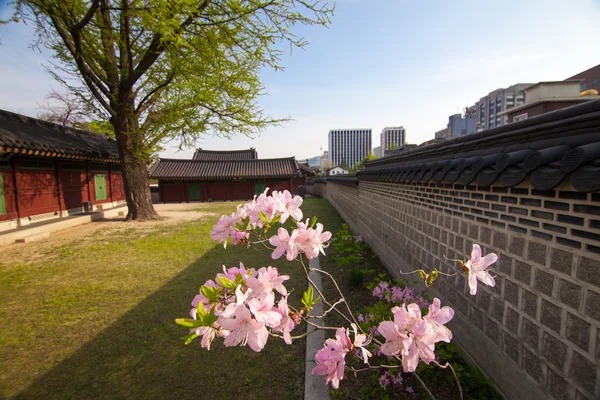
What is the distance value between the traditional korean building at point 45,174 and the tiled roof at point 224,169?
26.9 feet

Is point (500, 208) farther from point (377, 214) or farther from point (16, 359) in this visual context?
point (16, 359)

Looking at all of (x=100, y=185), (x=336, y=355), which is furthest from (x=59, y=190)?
(x=336, y=355)

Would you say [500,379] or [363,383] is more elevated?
[500,379]

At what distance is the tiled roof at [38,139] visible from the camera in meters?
8.90

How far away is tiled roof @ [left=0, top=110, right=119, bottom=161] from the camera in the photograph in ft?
29.2

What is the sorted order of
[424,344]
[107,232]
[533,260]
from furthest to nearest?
[107,232] < [533,260] < [424,344]

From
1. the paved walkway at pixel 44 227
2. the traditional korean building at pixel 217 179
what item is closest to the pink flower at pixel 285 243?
the paved walkway at pixel 44 227

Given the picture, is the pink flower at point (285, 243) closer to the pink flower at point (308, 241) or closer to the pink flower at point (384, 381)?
the pink flower at point (308, 241)

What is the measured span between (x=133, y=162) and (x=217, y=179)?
42.0 feet

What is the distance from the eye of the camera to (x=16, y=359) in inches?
122

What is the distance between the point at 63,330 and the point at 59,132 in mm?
14412

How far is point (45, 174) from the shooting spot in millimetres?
11352

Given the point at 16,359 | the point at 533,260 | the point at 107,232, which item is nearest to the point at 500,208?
the point at 533,260

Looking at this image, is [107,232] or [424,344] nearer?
[424,344]
